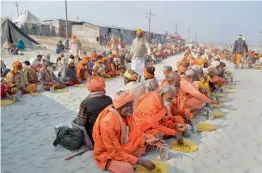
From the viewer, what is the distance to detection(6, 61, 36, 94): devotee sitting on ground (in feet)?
23.4

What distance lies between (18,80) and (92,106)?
4.43 meters

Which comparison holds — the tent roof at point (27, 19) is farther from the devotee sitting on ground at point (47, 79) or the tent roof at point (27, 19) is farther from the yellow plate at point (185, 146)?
the yellow plate at point (185, 146)

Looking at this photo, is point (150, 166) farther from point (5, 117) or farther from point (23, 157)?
point (5, 117)

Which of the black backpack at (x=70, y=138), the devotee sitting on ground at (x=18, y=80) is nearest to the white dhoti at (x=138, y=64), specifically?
the devotee sitting on ground at (x=18, y=80)

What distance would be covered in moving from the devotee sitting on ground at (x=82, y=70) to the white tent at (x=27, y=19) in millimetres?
19499

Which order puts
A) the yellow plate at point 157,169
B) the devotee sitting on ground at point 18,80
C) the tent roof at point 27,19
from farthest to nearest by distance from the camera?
the tent roof at point 27,19
the devotee sitting on ground at point 18,80
the yellow plate at point 157,169

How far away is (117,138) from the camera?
3160mm

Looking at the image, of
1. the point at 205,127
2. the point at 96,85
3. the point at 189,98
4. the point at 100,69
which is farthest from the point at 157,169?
the point at 100,69

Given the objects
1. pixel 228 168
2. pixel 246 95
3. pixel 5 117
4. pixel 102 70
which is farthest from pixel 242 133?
pixel 102 70

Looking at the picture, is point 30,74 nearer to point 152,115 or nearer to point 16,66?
point 16,66

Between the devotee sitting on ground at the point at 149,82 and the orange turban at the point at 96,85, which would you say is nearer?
the orange turban at the point at 96,85

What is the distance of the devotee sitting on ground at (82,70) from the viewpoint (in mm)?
9406

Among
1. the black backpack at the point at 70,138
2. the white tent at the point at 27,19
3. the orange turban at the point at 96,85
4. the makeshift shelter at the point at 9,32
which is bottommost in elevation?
the black backpack at the point at 70,138

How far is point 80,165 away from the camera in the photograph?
3.42 meters
